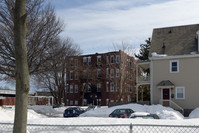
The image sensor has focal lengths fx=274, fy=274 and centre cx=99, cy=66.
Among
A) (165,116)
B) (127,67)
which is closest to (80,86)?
(127,67)

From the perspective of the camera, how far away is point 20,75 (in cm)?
519

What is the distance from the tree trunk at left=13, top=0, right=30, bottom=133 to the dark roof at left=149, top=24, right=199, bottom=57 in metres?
28.0

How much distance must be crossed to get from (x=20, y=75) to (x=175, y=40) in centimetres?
3055

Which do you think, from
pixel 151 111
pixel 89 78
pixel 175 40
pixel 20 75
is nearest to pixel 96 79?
pixel 89 78

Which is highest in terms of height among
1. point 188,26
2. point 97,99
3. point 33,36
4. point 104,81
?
point 188,26

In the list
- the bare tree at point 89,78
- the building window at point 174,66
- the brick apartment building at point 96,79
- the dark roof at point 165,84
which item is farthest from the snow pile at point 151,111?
the bare tree at point 89,78

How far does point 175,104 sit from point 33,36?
55.5 ft

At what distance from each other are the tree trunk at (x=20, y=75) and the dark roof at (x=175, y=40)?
91.8 feet

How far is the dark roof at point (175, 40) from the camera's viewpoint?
31.8 metres

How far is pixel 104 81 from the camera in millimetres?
64500

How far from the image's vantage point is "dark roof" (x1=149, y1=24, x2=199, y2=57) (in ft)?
104

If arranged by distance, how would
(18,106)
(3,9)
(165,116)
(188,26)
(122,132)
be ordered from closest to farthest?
(18,106), (122,132), (165,116), (3,9), (188,26)

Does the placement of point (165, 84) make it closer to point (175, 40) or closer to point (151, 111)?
point (151, 111)

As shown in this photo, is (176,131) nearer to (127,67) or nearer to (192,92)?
(192,92)
